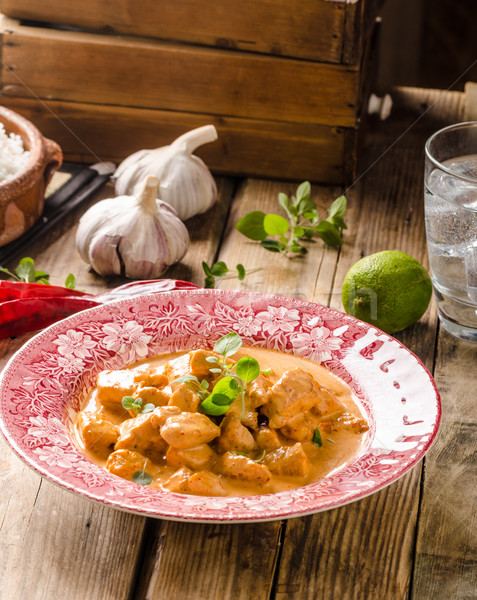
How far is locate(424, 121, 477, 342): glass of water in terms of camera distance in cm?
153

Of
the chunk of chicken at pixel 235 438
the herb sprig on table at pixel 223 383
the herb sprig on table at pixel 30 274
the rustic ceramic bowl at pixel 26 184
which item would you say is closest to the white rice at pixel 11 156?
the rustic ceramic bowl at pixel 26 184

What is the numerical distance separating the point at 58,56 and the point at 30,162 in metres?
0.44

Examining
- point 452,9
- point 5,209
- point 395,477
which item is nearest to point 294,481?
point 395,477

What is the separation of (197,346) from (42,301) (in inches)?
14.6

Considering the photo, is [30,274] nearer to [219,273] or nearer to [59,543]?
[219,273]

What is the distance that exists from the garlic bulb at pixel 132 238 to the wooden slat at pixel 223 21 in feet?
1.85

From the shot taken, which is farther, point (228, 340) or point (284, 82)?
point (284, 82)

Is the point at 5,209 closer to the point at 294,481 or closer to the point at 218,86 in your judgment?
the point at 218,86

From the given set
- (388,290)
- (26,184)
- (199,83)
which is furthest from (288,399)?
(199,83)

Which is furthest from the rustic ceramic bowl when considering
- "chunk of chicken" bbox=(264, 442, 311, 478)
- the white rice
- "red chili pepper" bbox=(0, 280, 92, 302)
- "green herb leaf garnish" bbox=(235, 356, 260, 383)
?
"chunk of chicken" bbox=(264, 442, 311, 478)

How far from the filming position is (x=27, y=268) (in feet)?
5.82

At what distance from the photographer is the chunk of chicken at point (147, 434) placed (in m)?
1.15

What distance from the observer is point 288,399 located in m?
1.20

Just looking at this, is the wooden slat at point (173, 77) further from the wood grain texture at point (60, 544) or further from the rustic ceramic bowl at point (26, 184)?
the wood grain texture at point (60, 544)
